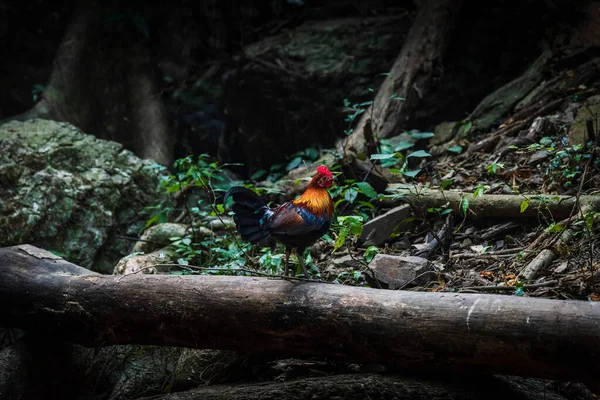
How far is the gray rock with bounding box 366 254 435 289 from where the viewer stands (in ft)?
12.3

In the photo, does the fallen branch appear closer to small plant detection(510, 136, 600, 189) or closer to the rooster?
small plant detection(510, 136, 600, 189)

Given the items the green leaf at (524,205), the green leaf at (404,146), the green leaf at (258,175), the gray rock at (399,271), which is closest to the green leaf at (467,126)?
the green leaf at (404,146)

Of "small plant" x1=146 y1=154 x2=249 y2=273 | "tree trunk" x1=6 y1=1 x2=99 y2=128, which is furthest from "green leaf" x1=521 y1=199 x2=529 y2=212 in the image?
"tree trunk" x1=6 y1=1 x2=99 y2=128

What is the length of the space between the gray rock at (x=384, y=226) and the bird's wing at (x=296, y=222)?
4.37 ft

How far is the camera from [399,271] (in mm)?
3777

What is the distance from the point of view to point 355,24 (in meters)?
7.32

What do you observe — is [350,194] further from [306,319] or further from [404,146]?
[306,319]

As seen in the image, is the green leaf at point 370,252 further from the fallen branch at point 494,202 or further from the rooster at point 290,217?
the fallen branch at point 494,202

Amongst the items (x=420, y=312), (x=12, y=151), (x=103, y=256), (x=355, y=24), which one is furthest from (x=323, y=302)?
(x=355, y=24)

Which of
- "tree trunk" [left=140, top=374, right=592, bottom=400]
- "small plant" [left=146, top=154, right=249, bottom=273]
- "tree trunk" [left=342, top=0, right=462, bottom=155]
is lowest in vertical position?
"tree trunk" [left=140, top=374, right=592, bottom=400]

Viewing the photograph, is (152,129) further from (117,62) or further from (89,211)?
(89,211)

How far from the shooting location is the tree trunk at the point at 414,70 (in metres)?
6.21

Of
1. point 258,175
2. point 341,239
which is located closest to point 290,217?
point 341,239

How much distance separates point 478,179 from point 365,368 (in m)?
2.49
